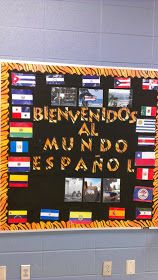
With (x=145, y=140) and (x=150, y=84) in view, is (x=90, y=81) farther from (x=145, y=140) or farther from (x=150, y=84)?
(x=145, y=140)

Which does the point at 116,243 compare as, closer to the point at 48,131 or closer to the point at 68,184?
the point at 68,184

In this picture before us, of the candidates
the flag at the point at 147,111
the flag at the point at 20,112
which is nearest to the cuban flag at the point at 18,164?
the flag at the point at 20,112

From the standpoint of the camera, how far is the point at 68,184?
2355mm

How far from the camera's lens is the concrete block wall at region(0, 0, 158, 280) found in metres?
2.27

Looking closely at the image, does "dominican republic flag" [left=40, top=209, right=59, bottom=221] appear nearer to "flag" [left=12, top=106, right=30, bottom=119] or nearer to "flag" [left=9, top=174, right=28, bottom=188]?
"flag" [left=9, top=174, right=28, bottom=188]

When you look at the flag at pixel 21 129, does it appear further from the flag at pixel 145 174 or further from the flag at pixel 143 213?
the flag at pixel 143 213

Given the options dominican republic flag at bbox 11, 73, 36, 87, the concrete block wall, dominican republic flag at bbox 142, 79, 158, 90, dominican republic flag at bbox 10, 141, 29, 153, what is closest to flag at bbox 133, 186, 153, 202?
the concrete block wall

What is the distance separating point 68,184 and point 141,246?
0.73 metres

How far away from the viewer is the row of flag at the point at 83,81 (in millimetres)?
2262

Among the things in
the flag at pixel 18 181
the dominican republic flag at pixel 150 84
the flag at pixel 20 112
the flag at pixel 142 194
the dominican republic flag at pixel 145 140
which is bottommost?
the flag at pixel 142 194

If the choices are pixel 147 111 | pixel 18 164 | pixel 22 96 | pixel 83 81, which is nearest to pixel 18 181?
pixel 18 164

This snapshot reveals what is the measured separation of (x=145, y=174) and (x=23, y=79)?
1.10m

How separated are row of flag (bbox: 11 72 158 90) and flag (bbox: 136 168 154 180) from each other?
0.59 meters

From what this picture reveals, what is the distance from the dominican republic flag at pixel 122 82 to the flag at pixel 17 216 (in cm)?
110
